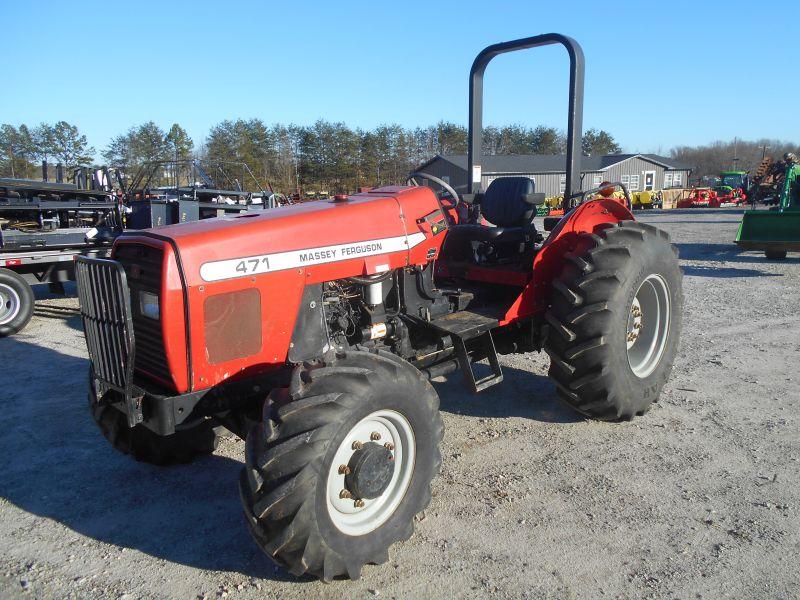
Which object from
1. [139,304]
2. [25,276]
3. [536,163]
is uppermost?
[536,163]

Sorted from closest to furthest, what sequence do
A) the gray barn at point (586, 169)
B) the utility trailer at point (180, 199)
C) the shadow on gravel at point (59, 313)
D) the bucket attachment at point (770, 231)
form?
the shadow on gravel at point (59, 313) → the utility trailer at point (180, 199) → the bucket attachment at point (770, 231) → the gray barn at point (586, 169)

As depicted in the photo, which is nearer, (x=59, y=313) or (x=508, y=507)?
(x=508, y=507)

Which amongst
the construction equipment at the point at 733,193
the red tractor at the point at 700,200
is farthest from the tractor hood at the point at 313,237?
the red tractor at the point at 700,200

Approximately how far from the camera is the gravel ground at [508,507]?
281 cm

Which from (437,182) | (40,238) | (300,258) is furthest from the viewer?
(40,238)

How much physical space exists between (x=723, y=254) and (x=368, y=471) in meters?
13.4

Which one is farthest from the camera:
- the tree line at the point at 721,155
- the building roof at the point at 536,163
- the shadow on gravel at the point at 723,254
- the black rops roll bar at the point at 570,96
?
the tree line at the point at 721,155

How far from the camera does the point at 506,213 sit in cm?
491

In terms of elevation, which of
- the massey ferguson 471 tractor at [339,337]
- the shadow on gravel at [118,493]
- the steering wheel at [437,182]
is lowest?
the shadow on gravel at [118,493]

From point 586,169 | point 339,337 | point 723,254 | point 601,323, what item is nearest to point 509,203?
point 601,323

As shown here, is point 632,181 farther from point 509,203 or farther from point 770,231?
point 509,203

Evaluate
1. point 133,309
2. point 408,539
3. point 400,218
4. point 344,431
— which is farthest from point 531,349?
point 133,309

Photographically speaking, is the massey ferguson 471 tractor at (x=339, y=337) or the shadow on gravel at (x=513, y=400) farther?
the shadow on gravel at (x=513, y=400)

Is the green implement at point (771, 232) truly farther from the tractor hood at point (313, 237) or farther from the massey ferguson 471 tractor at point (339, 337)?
the tractor hood at point (313, 237)
